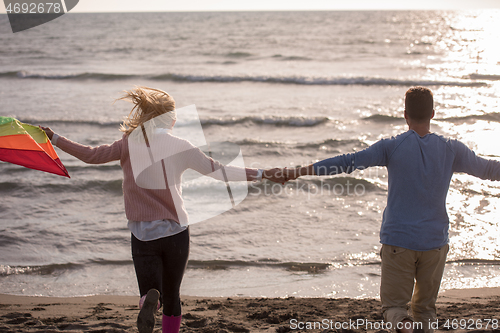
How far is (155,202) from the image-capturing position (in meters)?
2.80

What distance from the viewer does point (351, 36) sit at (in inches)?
1419

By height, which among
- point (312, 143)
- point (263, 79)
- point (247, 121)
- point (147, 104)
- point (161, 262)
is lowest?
point (312, 143)

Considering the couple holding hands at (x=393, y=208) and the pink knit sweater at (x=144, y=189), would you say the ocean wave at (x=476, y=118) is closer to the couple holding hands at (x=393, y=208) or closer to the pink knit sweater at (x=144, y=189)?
the couple holding hands at (x=393, y=208)

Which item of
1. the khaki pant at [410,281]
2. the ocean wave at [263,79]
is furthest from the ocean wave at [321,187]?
the ocean wave at [263,79]

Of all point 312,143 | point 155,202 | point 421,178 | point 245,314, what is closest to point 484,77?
point 312,143

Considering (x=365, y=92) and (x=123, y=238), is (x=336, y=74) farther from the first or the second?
(x=123, y=238)

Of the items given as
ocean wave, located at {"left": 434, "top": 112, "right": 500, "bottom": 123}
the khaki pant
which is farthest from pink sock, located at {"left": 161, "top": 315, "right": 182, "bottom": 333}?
ocean wave, located at {"left": 434, "top": 112, "right": 500, "bottom": 123}

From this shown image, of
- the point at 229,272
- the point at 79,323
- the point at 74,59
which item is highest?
the point at 74,59

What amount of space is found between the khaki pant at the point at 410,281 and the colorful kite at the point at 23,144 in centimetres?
272

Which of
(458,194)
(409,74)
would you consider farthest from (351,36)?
(458,194)

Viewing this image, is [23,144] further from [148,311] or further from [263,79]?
[263,79]

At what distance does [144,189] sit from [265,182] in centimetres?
559

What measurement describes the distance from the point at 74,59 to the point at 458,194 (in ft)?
78.8

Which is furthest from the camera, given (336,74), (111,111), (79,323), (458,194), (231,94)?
(336,74)
